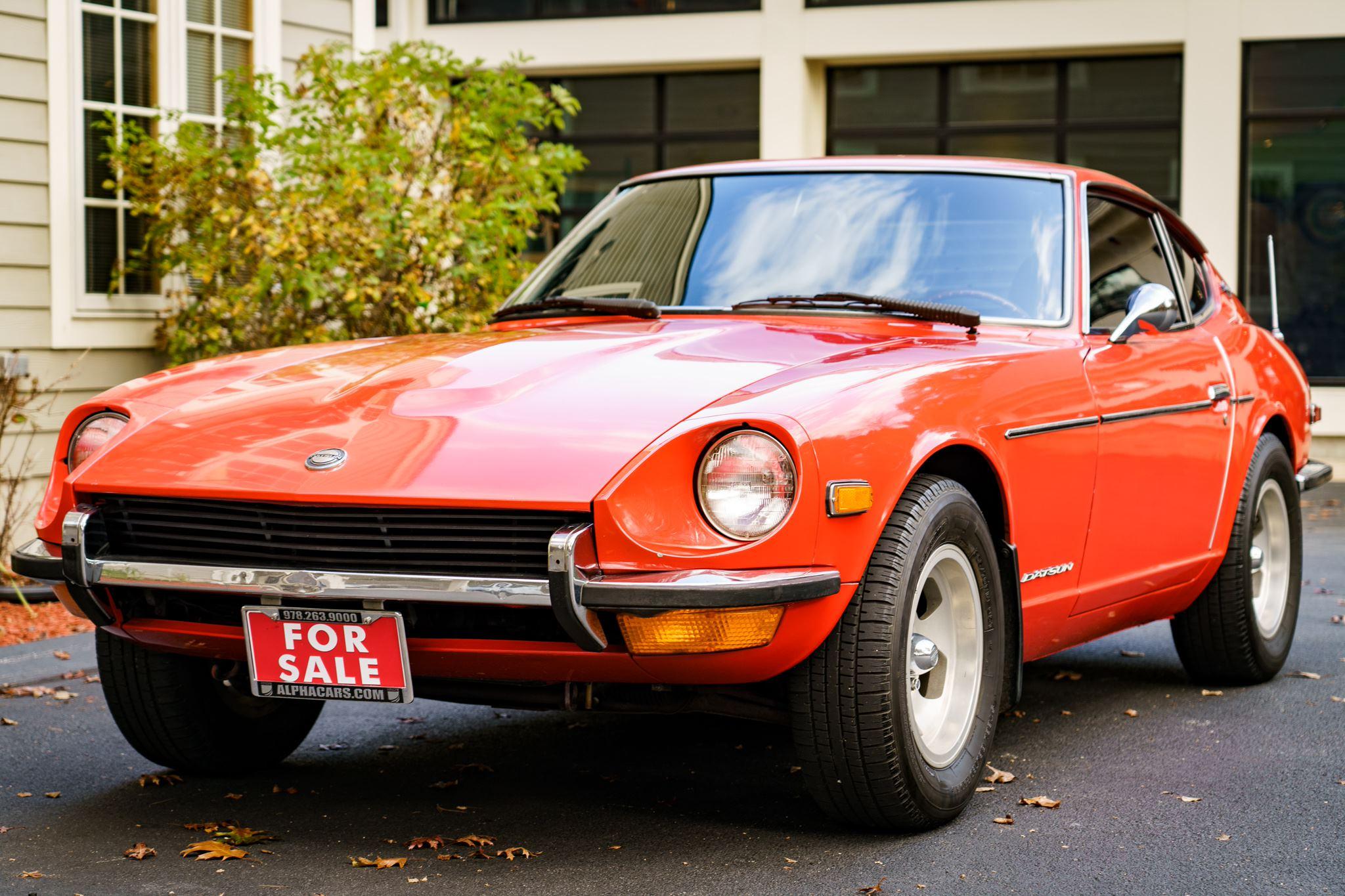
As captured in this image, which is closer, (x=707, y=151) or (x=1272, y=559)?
(x=1272, y=559)

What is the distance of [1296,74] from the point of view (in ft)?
48.8

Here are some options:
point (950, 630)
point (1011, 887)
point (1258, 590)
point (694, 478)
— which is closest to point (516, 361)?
point (694, 478)

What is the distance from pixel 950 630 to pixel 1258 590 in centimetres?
240

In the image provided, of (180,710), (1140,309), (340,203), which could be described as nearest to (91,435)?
(180,710)

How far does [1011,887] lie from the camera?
3.44 metres

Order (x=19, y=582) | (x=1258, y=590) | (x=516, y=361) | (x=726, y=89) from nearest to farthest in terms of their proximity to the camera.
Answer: (x=516, y=361), (x=1258, y=590), (x=19, y=582), (x=726, y=89)

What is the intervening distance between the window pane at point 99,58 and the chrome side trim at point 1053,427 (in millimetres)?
6178

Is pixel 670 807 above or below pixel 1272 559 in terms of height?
below

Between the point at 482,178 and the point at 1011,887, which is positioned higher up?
the point at 482,178

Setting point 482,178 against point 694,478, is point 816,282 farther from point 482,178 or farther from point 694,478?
point 482,178

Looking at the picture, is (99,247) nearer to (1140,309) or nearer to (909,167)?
(909,167)

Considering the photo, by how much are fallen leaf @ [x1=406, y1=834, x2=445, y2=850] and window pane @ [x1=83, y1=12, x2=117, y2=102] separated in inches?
242

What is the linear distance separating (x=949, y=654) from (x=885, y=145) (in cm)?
1297

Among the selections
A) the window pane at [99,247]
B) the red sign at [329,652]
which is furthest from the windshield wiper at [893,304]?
the window pane at [99,247]
